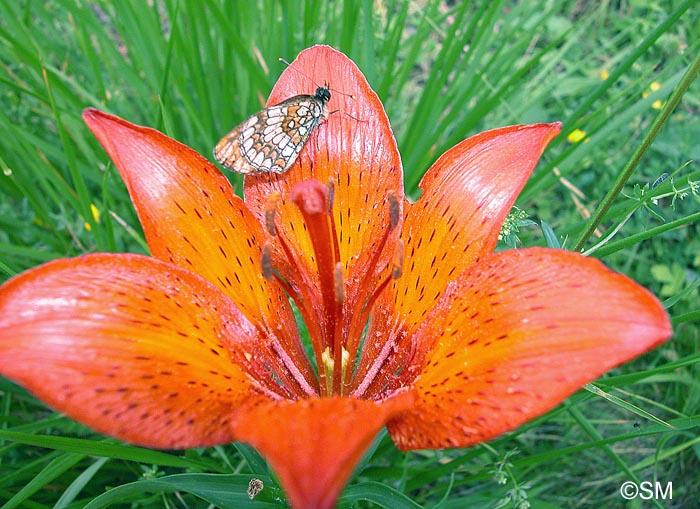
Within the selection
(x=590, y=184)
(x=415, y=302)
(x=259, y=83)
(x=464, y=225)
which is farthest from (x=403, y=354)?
(x=590, y=184)

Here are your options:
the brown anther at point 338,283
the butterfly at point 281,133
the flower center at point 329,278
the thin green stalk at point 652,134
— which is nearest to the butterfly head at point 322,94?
the butterfly at point 281,133

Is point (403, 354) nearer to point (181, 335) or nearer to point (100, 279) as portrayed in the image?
point (181, 335)

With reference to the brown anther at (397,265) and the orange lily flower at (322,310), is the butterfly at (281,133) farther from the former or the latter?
the brown anther at (397,265)

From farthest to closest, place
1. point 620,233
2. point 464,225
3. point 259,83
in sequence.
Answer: point 620,233 < point 259,83 < point 464,225

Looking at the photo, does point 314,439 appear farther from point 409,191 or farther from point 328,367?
point 409,191

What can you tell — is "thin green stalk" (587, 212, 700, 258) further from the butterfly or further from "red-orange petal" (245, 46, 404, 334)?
the butterfly

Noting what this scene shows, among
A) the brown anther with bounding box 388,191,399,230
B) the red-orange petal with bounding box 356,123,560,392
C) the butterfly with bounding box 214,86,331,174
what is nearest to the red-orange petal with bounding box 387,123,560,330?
the red-orange petal with bounding box 356,123,560,392
